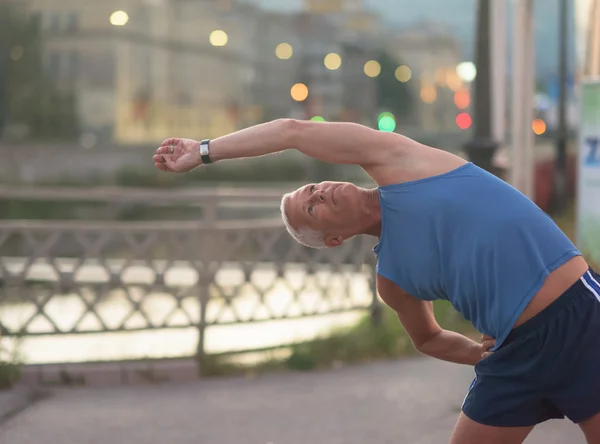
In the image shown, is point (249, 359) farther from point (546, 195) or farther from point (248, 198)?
point (546, 195)

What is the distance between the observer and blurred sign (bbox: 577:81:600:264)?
8742 mm

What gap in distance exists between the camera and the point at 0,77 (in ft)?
155

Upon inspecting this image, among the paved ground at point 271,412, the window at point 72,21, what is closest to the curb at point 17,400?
the paved ground at point 271,412

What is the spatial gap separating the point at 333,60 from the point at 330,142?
148 ft

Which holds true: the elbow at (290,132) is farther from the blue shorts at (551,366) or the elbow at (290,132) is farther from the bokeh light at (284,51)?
the bokeh light at (284,51)

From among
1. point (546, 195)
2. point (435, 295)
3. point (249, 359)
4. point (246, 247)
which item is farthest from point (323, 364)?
point (546, 195)

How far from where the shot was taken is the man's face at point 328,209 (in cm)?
314

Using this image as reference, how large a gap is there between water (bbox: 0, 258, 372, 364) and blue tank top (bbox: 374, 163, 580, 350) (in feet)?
15.5

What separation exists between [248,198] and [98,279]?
1.35 m

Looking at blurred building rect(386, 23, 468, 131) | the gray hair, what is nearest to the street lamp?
the gray hair

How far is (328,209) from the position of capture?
124 inches

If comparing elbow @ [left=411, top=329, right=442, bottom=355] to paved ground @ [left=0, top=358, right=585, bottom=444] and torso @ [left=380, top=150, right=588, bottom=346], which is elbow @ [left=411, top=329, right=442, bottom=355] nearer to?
torso @ [left=380, top=150, right=588, bottom=346]

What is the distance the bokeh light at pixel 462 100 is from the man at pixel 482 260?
43.6 meters

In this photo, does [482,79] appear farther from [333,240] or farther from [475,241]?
[475,241]
